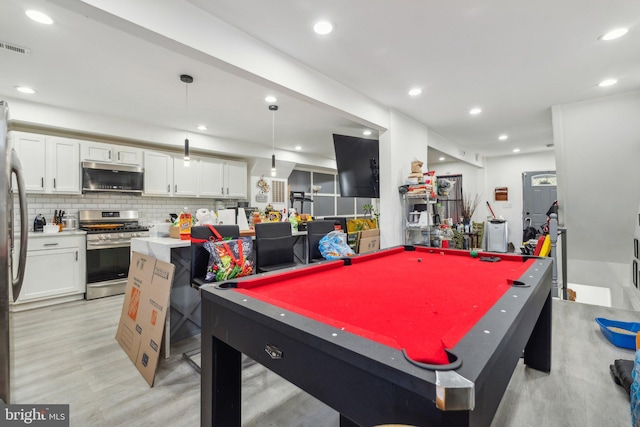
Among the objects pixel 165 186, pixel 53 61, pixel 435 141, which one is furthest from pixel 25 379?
pixel 435 141

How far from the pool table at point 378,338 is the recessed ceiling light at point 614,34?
2294mm

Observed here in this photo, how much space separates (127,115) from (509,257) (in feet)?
16.9

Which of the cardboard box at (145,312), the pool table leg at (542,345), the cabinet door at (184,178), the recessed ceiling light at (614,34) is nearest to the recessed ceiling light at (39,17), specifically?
the cardboard box at (145,312)

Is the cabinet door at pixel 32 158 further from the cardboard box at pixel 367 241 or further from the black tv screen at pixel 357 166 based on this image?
the cardboard box at pixel 367 241

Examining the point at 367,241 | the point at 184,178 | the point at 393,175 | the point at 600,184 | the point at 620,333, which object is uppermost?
the point at 184,178

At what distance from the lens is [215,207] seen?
6168 millimetres

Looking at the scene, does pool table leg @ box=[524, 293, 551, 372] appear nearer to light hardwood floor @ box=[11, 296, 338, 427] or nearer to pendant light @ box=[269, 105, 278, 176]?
light hardwood floor @ box=[11, 296, 338, 427]

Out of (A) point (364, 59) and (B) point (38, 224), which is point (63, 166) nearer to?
(B) point (38, 224)

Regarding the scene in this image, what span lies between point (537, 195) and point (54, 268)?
9.81 meters

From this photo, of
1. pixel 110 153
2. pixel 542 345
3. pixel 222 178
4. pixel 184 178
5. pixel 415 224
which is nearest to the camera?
pixel 542 345

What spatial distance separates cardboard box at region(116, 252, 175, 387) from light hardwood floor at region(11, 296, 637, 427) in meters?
0.10

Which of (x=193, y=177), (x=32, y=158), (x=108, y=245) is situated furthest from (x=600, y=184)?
(x=32, y=158)

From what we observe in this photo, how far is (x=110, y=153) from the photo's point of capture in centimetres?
450

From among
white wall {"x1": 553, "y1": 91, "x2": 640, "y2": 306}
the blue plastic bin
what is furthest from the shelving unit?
the blue plastic bin
